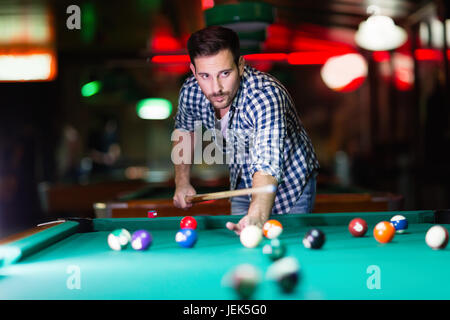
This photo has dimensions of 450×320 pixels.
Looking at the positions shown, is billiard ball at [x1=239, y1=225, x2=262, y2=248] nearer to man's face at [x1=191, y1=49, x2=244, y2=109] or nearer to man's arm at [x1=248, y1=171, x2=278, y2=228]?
man's arm at [x1=248, y1=171, x2=278, y2=228]

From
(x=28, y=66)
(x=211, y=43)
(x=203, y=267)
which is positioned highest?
(x=28, y=66)

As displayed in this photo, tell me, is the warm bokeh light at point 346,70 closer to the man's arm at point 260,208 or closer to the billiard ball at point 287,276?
the man's arm at point 260,208

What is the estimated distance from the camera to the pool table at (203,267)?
3.25ft

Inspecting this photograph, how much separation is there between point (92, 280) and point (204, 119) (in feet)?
4.88

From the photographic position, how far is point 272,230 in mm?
1625

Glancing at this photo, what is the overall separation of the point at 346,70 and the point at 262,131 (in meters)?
3.79

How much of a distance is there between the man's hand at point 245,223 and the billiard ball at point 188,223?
18 centimetres

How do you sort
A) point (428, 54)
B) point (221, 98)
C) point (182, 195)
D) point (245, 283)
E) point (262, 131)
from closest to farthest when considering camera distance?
1. point (245, 283)
2. point (262, 131)
3. point (221, 98)
4. point (182, 195)
5. point (428, 54)

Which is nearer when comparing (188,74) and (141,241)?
(141,241)

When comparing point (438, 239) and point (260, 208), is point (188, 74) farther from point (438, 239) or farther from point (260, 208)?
point (438, 239)

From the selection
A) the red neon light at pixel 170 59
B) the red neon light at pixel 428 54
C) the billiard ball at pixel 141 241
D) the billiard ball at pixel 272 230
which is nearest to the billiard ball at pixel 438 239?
the billiard ball at pixel 272 230

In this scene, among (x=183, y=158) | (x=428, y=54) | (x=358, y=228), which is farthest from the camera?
(x=428, y=54)

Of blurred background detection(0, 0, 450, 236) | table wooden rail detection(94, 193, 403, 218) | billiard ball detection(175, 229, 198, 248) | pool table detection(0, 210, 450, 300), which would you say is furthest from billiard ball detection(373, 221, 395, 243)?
blurred background detection(0, 0, 450, 236)

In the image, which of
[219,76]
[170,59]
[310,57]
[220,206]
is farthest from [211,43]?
[310,57]
